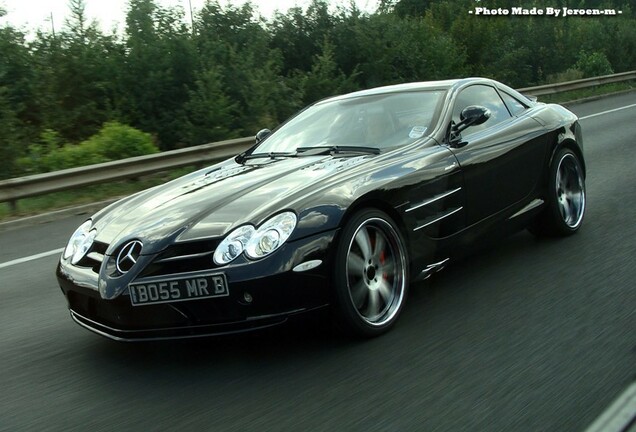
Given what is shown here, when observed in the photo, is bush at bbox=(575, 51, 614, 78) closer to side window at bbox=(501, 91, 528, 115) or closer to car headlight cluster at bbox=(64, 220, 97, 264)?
side window at bbox=(501, 91, 528, 115)

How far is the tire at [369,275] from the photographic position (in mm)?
4180

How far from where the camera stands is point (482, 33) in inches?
1283

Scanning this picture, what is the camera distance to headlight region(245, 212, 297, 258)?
157 inches

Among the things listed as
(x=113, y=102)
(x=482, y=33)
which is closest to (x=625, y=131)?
(x=113, y=102)

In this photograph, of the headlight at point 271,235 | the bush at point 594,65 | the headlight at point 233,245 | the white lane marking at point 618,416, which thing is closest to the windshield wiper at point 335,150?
the headlight at point 271,235

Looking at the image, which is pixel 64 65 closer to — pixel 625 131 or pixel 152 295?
pixel 625 131

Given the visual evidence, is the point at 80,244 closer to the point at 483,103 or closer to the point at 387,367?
the point at 387,367

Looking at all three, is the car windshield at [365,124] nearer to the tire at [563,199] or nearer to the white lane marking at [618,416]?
the tire at [563,199]

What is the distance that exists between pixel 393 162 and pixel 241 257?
4.38 feet

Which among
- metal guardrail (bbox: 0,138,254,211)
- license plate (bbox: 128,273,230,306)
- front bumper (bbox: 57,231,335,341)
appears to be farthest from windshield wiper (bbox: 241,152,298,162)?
metal guardrail (bbox: 0,138,254,211)

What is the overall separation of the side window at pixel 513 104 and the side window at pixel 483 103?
0.24ft

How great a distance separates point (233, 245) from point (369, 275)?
844 mm

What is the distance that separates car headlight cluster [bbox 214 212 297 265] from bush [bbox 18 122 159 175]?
1009 cm

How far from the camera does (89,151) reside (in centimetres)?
1384
